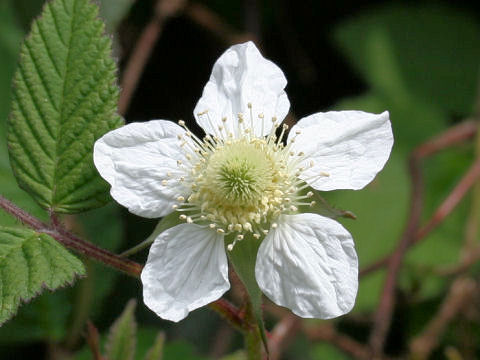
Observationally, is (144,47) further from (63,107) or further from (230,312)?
(230,312)

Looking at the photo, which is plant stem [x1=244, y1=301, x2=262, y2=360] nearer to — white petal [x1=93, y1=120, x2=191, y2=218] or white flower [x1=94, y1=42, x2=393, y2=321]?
white flower [x1=94, y1=42, x2=393, y2=321]

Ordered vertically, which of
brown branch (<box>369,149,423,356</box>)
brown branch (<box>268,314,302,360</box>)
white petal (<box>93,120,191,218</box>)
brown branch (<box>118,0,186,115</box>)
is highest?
white petal (<box>93,120,191,218</box>)

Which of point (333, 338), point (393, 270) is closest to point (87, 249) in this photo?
point (393, 270)

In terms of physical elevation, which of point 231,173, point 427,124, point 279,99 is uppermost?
point 279,99

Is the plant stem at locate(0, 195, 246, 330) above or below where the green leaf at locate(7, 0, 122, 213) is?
below

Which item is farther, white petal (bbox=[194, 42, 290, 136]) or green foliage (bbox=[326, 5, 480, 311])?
green foliage (bbox=[326, 5, 480, 311])

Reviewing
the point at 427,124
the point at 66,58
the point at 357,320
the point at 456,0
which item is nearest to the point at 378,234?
the point at 357,320

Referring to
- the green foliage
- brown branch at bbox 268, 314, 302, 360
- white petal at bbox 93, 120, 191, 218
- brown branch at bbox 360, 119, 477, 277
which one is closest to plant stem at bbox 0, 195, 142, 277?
white petal at bbox 93, 120, 191, 218

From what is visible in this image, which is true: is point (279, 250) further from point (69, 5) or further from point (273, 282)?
point (69, 5)
